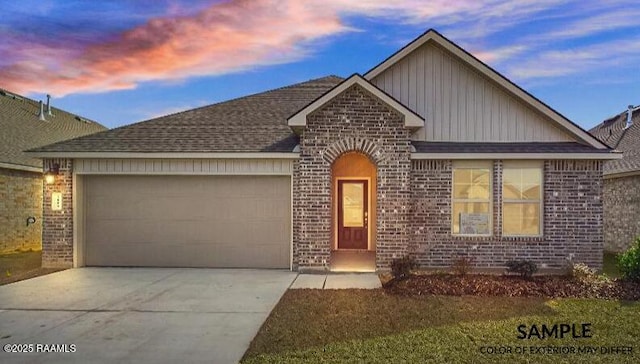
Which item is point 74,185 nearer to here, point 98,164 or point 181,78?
point 98,164

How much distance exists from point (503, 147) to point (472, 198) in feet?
4.85

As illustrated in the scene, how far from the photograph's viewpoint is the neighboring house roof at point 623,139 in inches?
612

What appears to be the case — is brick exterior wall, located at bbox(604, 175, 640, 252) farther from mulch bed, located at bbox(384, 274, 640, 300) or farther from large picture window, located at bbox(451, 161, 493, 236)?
mulch bed, located at bbox(384, 274, 640, 300)

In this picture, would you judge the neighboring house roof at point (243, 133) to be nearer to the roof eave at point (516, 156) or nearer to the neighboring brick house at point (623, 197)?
the roof eave at point (516, 156)

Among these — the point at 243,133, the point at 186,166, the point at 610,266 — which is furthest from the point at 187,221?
the point at 610,266

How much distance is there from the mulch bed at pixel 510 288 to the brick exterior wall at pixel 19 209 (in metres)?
13.3

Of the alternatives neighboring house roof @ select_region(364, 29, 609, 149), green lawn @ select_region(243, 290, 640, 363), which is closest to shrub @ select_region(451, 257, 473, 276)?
green lawn @ select_region(243, 290, 640, 363)

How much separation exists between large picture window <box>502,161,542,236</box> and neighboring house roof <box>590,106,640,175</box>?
638cm

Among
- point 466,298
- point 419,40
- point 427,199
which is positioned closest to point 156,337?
point 466,298

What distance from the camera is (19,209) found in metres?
15.3

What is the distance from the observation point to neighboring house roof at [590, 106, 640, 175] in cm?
1554

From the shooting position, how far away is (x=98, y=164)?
37.8 ft

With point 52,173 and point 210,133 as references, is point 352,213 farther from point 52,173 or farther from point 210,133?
point 52,173

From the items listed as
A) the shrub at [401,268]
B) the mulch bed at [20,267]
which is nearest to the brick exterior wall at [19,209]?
the mulch bed at [20,267]
